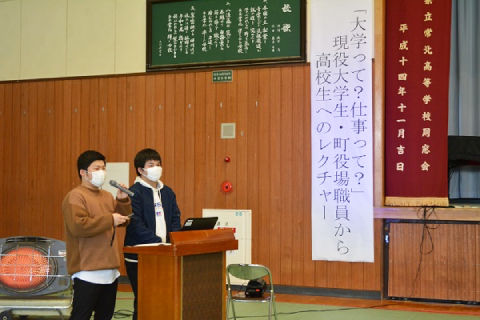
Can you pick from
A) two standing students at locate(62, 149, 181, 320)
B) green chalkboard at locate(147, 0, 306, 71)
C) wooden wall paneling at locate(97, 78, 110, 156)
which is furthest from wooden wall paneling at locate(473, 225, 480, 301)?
wooden wall paneling at locate(97, 78, 110, 156)

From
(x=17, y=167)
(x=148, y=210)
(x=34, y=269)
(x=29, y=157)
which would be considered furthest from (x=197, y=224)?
(x=17, y=167)

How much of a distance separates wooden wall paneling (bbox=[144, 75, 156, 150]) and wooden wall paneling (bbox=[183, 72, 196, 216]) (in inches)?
16.3

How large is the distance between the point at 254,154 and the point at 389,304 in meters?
2.19

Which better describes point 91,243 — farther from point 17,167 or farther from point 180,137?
point 17,167

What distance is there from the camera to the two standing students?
154 inches

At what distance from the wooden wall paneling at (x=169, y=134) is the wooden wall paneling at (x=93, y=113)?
0.94 meters

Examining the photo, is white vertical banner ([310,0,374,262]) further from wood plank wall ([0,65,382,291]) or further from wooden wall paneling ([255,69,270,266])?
wooden wall paneling ([255,69,270,266])

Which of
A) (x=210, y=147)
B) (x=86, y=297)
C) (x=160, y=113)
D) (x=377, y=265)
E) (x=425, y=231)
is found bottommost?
(x=377, y=265)

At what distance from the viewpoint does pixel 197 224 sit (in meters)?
4.13

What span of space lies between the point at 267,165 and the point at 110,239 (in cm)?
331

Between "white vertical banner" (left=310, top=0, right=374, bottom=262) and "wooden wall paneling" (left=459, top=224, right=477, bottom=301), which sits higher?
"white vertical banner" (left=310, top=0, right=374, bottom=262)

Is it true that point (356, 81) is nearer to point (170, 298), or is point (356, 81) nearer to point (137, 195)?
point (137, 195)

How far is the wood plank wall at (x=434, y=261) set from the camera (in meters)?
6.39

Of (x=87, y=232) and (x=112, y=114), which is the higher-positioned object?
(x=112, y=114)
